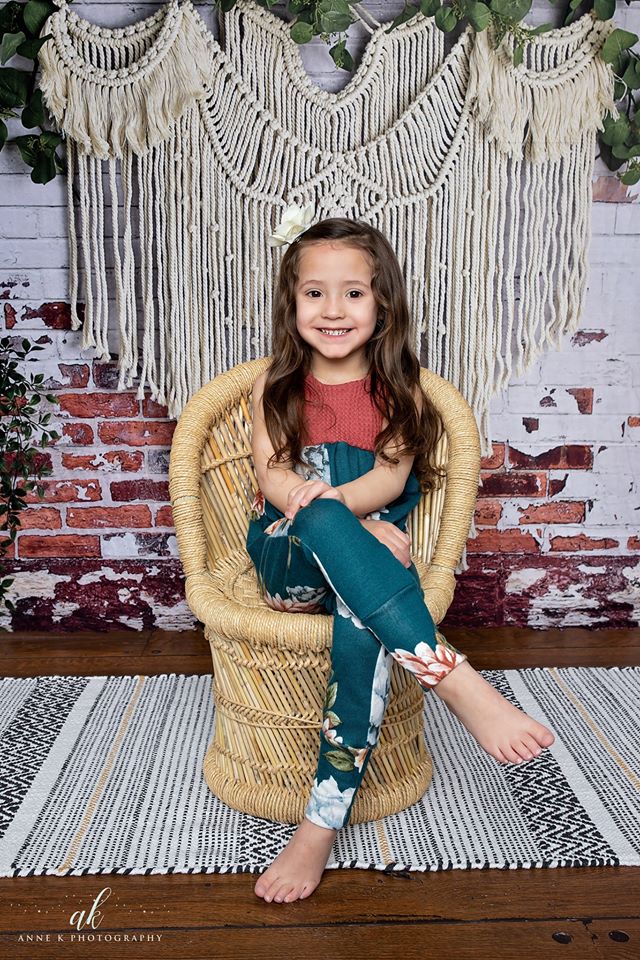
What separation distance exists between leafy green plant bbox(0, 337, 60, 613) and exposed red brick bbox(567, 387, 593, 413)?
3.86 feet

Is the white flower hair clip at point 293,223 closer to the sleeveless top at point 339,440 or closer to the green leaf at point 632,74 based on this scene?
the sleeveless top at point 339,440

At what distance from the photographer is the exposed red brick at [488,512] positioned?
7.10 feet

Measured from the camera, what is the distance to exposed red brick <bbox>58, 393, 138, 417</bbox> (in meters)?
2.09

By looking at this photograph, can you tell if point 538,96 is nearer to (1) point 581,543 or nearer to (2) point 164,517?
(1) point 581,543

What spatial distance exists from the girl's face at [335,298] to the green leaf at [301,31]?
1.51ft

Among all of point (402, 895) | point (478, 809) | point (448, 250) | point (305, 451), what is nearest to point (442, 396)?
point (305, 451)

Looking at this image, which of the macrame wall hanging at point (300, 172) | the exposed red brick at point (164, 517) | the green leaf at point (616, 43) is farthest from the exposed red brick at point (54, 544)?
the green leaf at point (616, 43)

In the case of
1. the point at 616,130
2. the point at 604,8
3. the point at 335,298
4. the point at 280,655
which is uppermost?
the point at 604,8

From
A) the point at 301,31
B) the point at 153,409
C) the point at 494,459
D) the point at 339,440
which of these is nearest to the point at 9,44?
the point at 301,31

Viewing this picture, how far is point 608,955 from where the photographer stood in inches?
45.4

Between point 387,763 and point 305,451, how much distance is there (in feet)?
1.77

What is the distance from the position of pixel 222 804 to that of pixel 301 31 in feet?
4.65

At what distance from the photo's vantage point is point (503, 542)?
219 cm

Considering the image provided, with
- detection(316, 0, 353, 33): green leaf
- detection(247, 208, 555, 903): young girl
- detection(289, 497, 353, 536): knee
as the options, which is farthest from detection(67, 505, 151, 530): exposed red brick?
detection(316, 0, 353, 33): green leaf
